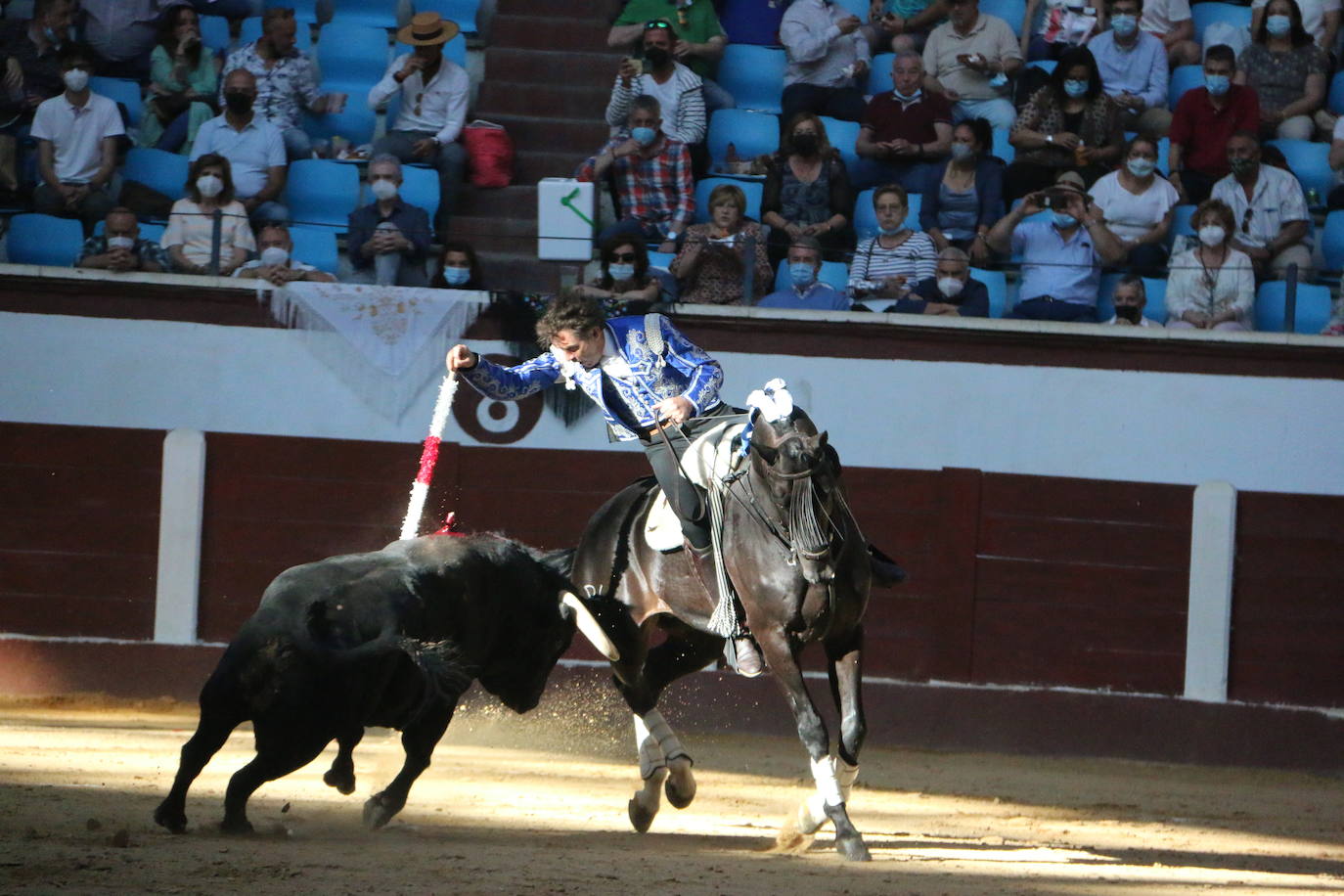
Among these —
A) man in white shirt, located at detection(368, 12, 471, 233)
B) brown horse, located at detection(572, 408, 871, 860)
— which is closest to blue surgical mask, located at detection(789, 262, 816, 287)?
man in white shirt, located at detection(368, 12, 471, 233)

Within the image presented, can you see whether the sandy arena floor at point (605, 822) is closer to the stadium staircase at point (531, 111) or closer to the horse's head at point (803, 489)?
the horse's head at point (803, 489)

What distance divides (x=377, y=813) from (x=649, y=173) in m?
4.76

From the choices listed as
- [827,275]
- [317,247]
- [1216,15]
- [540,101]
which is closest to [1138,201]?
[827,275]

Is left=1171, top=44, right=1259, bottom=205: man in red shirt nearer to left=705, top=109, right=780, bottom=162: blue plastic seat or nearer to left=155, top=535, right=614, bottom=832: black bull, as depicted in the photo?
left=705, top=109, right=780, bottom=162: blue plastic seat

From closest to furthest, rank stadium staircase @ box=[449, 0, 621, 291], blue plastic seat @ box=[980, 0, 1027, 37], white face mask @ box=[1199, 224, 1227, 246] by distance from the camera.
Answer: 1. white face mask @ box=[1199, 224, 1227, 246]
2. stadium staircase @ box=[449, 0, 621, 291]
3. blue plastic seat @ box=[980, 0, 1027, 37]

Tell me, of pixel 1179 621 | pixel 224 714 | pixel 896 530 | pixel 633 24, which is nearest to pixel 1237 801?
pixel 1179 621

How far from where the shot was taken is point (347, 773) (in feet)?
17.4

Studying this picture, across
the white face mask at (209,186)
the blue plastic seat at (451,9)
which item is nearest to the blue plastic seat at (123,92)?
the white face mask at (209,186)

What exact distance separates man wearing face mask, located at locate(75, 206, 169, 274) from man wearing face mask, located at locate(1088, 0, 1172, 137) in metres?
5.29

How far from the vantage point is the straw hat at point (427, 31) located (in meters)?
9.75

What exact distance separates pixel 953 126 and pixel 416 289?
3.20 meters

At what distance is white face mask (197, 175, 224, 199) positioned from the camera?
900cm

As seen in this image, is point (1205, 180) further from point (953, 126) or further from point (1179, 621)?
point (1179, 621)

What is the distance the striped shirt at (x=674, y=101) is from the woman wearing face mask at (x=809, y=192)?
1.85ft
